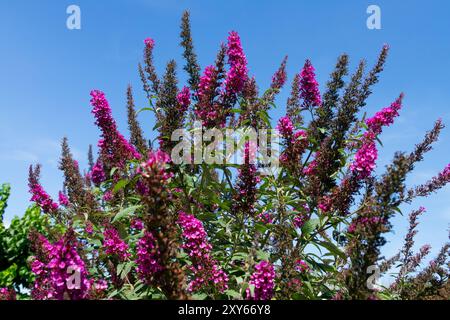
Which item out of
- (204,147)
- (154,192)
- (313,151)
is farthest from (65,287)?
(313,151)

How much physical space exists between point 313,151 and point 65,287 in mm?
3182

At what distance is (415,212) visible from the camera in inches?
235

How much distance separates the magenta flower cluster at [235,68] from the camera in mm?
4965

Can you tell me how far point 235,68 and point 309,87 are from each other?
102cm

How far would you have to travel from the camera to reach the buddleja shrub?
288 cm

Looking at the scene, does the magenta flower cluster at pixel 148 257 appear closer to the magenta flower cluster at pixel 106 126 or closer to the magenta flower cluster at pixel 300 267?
the magenta flower cluster at pixel 300 267

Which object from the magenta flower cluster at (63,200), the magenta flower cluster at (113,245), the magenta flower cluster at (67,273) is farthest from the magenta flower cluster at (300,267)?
the magenta flower cluster at (63,200)

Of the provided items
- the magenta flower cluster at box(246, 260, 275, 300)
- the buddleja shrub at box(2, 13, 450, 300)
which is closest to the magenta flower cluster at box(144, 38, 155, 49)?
the buddleja shrub at box(2, 13, 450, 300)

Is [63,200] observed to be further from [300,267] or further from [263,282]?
[263,282]

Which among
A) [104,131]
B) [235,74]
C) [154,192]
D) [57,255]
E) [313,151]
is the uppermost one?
[235,74]

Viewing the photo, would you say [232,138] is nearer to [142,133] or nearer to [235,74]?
[235,74]

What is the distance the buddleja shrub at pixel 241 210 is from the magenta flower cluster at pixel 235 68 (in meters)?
0.01

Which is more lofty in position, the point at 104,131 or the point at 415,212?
the point at 104,131
